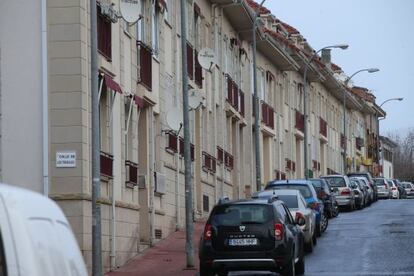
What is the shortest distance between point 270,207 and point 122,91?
558 cm

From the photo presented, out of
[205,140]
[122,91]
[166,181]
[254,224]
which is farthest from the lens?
[205,140]

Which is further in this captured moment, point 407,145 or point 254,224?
point 407,145

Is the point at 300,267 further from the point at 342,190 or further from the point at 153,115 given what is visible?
the point at 342,190

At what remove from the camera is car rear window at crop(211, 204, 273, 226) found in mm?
17578

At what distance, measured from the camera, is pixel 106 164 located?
66.4 feet

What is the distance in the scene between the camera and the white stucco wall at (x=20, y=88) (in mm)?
18297

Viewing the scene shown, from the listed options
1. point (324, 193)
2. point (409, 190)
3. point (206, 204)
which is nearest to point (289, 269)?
point (324, 193)

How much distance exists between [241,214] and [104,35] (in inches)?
202

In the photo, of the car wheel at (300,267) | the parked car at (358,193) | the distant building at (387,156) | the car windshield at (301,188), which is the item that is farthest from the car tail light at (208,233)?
the distant building at (387,156)

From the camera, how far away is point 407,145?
160 metres

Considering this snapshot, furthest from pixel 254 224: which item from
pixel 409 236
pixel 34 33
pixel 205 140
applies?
pixel 205 140

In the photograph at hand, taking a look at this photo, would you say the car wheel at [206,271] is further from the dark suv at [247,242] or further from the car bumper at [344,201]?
the car bumper at [344,201]

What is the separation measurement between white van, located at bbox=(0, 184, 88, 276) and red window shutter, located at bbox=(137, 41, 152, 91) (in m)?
18.7

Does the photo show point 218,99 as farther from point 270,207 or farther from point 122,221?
point 270,207
